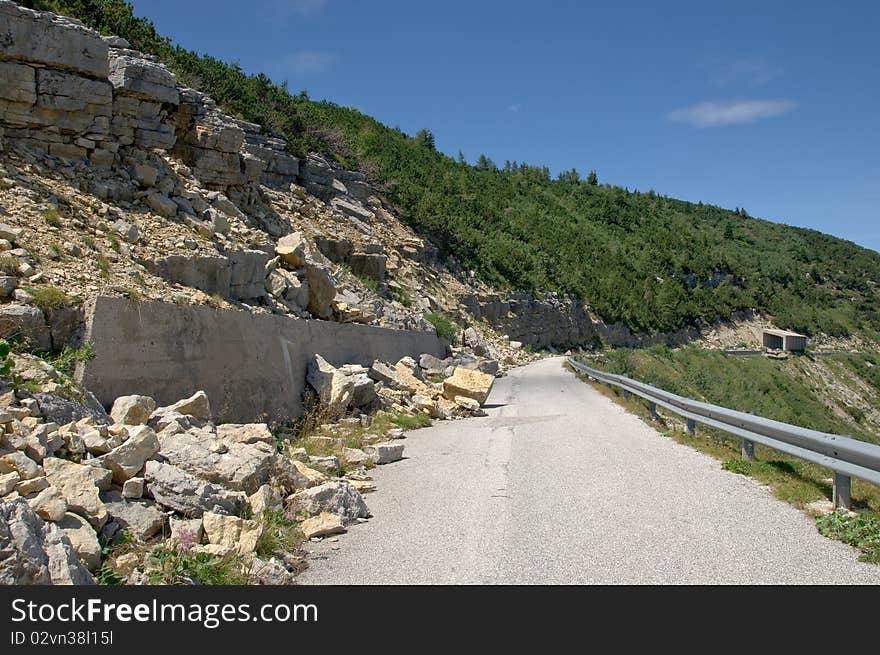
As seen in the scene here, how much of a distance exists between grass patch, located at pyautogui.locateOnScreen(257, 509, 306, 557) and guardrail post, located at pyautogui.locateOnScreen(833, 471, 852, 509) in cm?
509

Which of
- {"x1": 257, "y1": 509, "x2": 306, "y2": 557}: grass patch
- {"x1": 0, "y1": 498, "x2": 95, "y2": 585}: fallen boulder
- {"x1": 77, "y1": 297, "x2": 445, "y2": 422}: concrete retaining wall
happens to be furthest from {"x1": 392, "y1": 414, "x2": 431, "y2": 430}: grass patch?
{"x1": 0, "y1": 498, "x2": 95, "y2": 585}: fallen boulder

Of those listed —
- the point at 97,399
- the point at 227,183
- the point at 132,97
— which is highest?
the point at 132,97

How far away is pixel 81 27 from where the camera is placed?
49.6 ft

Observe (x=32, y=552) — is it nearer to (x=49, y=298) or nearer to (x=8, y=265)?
(x=49, y=298)

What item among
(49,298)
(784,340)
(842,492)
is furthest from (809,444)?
(784,340)

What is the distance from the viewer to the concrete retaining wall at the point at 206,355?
26.0 ft

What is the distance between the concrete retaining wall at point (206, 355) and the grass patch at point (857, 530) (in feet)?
25.4

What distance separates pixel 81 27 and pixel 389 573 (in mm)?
15886

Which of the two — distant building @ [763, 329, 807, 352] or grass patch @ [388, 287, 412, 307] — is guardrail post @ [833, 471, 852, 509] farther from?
distant building @ [763, 329, 807, 352]

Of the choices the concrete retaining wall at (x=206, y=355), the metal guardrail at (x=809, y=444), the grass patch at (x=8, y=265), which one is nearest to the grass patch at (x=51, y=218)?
the grass patch at (x=8, y=265)

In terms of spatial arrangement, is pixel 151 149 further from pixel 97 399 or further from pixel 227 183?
pixel 97 399

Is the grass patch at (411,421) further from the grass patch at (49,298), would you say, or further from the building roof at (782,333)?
the building roof at (782,333)

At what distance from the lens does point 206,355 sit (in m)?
9.67
